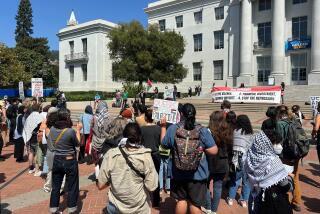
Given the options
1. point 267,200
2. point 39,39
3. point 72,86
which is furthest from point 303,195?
point 39,39

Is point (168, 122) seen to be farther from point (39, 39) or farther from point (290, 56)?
point (39, 39)

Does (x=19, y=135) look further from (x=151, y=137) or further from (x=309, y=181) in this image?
(x=309, y=181)

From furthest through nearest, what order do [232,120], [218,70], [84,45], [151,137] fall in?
[84,45], [218,70], [232,120], [151,137]

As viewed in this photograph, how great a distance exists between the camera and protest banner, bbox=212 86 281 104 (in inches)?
985

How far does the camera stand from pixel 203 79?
44.6m

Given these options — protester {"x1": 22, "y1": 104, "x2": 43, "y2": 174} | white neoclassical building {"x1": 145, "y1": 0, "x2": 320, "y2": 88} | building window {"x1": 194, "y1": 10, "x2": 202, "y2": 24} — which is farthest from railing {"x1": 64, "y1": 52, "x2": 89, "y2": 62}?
protester {"x1": 22, "y1": 104, "x2": 43, "y2": 174}

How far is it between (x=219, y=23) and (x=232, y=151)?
39.3m

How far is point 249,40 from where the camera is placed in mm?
39250

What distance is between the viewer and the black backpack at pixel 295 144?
5.38m

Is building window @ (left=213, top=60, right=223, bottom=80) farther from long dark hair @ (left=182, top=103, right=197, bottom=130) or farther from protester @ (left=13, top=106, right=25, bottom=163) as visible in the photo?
long dark hair @ (left=182, top=103, right=197, bottom=130)

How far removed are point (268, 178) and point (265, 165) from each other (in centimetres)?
15

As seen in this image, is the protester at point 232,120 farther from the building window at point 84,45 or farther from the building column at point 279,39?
the building window at point 84,45

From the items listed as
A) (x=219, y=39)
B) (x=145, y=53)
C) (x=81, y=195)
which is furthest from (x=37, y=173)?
(x=219, y=39)

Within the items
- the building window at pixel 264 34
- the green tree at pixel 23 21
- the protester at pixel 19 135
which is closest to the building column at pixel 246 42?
the building window at pixel 264 34
